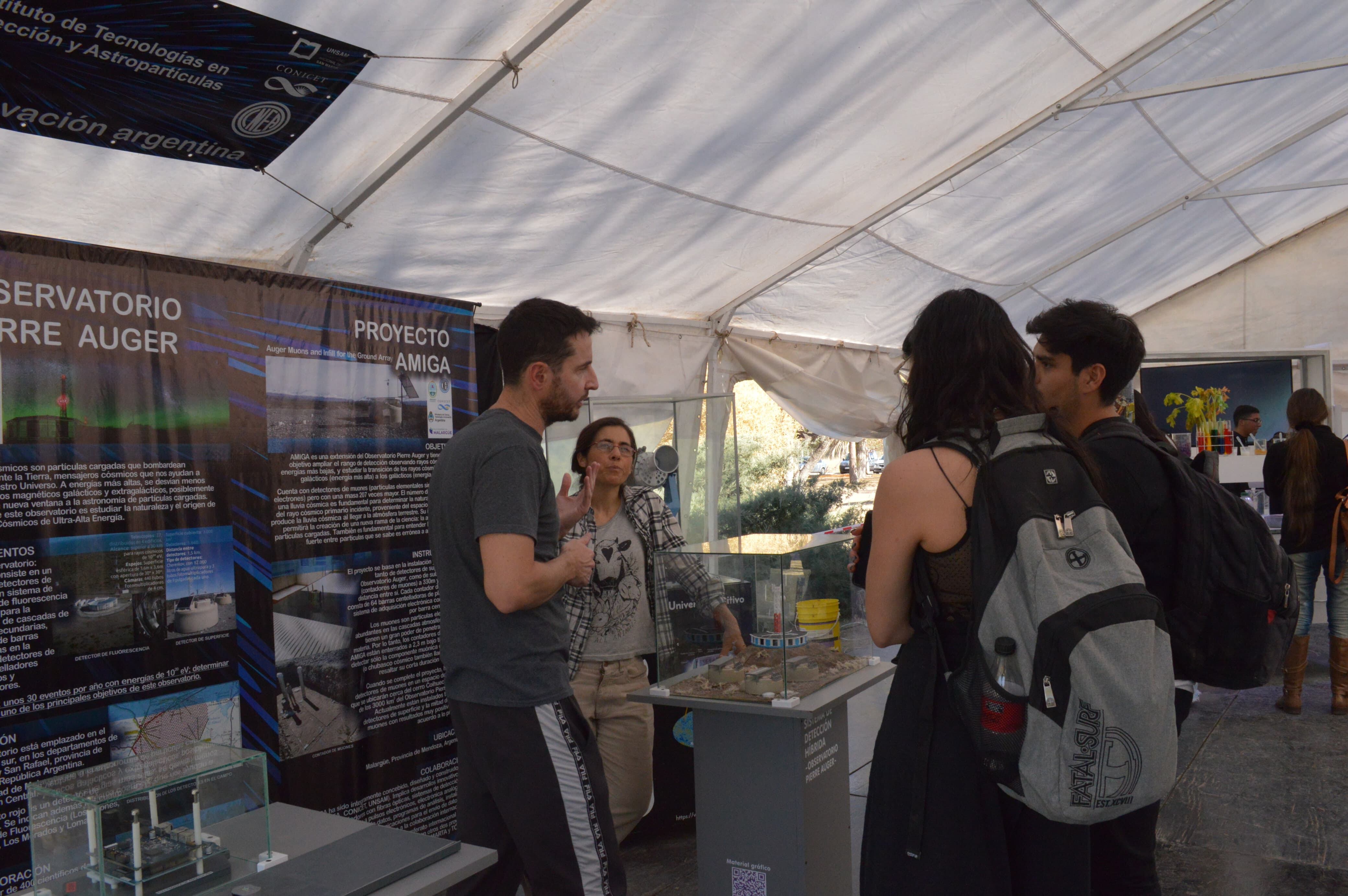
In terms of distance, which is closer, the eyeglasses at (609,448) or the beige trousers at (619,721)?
the beige trousers at (619,721)

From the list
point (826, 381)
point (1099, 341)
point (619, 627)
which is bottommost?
point (619, 627)

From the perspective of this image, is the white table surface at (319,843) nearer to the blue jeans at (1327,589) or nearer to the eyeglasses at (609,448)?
the eyeglasses at (609,448)

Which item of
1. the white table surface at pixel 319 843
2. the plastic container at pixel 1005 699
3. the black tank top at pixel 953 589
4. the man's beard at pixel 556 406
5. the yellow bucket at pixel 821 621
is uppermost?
the man's beard at pixel 556 406

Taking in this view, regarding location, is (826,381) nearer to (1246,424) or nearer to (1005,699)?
(1246,424)

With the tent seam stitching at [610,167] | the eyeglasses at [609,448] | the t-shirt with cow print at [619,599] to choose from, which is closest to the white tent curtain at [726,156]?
the tent seam stitching at [610,167]

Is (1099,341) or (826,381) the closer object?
(1099,341)

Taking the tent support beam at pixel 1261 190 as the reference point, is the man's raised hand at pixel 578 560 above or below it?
below

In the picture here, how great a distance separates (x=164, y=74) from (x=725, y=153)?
2.76 metres

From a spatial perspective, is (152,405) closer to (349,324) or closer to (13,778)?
(349,324)

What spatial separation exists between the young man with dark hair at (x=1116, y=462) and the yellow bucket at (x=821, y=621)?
895 mm

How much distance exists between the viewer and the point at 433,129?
3670 mm

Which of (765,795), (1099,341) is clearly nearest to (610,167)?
(1099,341)

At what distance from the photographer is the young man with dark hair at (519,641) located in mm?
1988

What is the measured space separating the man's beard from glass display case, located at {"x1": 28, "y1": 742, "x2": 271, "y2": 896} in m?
0.95
